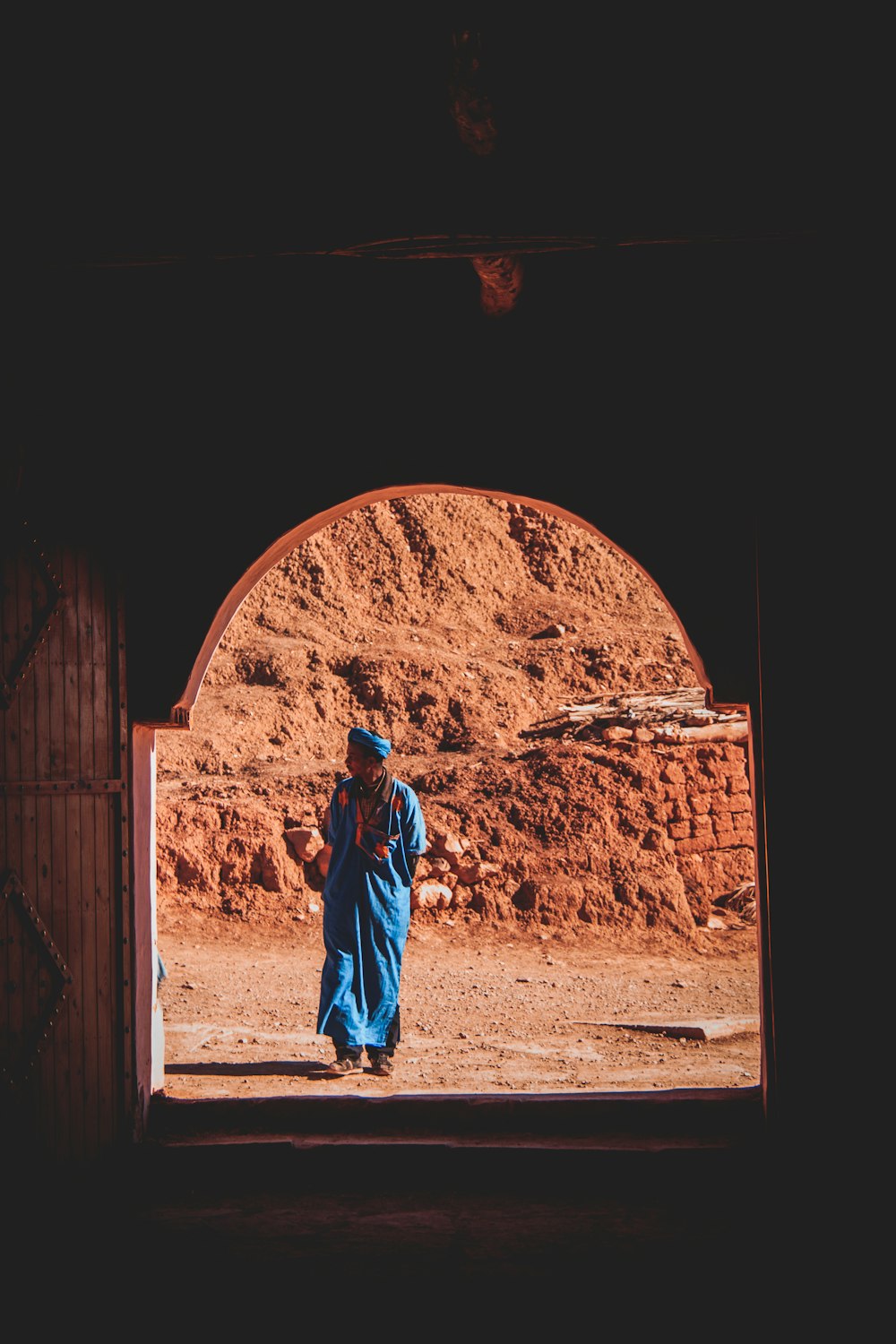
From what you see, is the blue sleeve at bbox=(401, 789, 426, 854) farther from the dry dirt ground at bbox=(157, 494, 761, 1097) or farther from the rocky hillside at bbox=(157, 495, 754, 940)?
the rocky hillside at bbox=(157, 495, 754, 940)

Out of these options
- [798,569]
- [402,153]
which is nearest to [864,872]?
[798,569]

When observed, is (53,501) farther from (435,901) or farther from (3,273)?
(435,901)

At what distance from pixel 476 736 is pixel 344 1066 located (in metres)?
8.98

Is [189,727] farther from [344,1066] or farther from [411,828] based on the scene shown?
[344,1066]

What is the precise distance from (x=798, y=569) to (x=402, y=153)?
1.83 meters

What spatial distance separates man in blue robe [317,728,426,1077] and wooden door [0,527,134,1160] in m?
1.80

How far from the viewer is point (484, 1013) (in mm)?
7953

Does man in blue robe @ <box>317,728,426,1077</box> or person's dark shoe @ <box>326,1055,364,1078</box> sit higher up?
man in blue robe @ <box>317,728,426,1077</box>

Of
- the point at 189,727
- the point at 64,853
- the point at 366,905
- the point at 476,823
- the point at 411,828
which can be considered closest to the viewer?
the point at 64,853

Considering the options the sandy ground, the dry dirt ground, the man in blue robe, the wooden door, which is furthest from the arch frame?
the dry dirt ground

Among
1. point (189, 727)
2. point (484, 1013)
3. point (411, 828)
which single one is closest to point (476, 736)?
point (484, 1013)

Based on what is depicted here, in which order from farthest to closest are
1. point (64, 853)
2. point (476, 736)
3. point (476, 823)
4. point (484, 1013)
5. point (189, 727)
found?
point (476, 736), point (476, 823), point (484, 1013), point (189, 727), point (64, 853)

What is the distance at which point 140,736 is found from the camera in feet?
14.0

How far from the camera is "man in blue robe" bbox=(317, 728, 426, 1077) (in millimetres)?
5695
